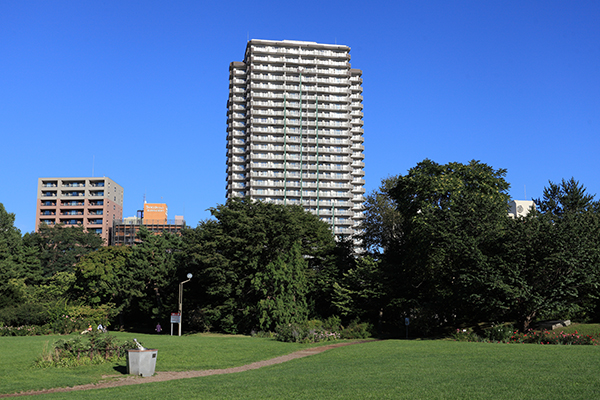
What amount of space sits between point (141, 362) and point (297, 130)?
13327 cm


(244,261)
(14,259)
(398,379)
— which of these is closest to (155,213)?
(14,259)

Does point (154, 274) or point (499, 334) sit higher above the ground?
point (154, 274)

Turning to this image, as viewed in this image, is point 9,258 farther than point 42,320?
Yes

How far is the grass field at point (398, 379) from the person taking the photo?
13094mm

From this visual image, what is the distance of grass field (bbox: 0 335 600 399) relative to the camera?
13.1m

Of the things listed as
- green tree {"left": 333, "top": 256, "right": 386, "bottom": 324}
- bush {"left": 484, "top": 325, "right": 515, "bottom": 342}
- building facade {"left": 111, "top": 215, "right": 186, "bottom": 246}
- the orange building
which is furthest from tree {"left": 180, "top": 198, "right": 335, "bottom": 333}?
the orange building

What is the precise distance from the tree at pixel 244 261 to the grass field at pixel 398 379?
75.6 feet

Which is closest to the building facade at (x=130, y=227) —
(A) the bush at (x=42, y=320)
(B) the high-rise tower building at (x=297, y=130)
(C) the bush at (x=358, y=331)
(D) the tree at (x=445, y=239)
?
(B) the high-rise tower building at (x=297, y=130)

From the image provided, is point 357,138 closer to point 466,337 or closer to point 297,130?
point 297,130

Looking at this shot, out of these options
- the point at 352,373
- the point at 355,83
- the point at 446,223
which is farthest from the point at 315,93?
the point at 352,373

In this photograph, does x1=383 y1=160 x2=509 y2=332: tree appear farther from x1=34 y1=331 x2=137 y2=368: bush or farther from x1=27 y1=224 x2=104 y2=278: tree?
x1=27 y1=224 x2=104 y2=278: tree

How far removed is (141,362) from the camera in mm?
20422

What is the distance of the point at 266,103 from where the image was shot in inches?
5910

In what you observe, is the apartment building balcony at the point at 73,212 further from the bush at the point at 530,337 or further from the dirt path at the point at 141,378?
the dirt path at the point at 141,378
